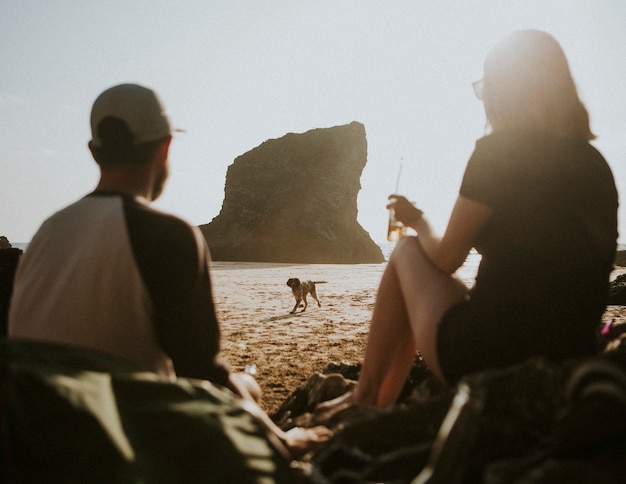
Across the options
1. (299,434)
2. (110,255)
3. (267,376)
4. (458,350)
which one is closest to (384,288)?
(458,350)

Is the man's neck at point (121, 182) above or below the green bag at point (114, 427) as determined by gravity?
above

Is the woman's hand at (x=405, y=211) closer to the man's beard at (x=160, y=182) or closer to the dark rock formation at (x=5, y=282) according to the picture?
the man's beard at (x=160, y=182)

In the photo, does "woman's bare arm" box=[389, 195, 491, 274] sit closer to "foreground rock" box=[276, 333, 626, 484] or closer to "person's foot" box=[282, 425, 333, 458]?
"foreground rock" box=[276, 333, 626, 484]

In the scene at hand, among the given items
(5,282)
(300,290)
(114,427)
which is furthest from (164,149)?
(300,290)

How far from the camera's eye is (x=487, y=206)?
1.78m

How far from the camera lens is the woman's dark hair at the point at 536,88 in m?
1.88

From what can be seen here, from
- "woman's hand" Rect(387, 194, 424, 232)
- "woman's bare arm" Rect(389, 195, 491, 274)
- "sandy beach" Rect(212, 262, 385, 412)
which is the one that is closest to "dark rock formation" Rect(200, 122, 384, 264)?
"sandy beach" Rect(212, 262, 385, 412)

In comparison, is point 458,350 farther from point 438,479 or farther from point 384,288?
point 438,479

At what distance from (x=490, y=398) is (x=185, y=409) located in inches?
28.3

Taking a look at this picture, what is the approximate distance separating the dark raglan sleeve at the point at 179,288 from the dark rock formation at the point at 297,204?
4289 centimetres

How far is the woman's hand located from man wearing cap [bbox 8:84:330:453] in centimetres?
108

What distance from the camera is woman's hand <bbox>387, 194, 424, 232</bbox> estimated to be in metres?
2.31

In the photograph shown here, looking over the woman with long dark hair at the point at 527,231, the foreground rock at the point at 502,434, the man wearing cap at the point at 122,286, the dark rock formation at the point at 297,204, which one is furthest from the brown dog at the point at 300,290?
the dark rock formation at the point at 297,204

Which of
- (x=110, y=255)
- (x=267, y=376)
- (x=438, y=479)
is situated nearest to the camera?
(x=438, y=479)
